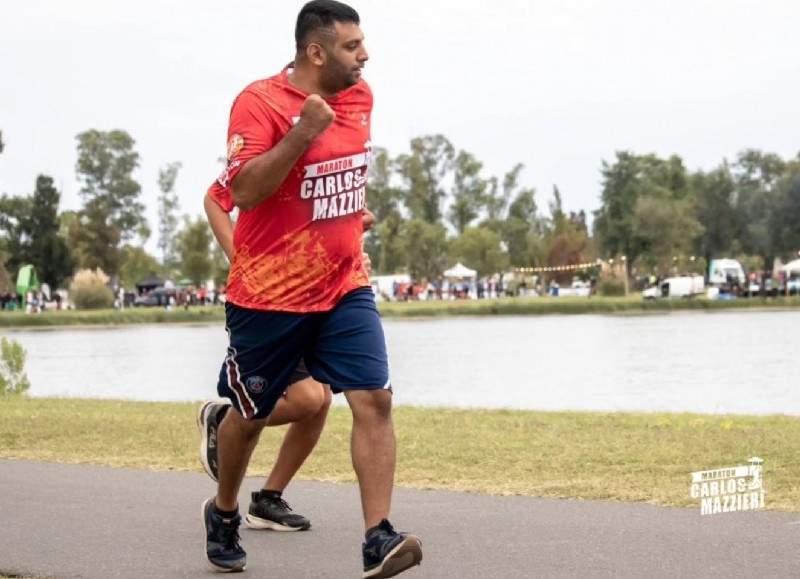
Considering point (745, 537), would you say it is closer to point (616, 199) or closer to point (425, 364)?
point (425, 364)

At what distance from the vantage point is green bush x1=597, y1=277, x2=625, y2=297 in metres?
95.9

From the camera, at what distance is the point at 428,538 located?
6.47 m

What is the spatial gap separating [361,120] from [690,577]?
217cm

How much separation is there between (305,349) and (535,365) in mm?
30101

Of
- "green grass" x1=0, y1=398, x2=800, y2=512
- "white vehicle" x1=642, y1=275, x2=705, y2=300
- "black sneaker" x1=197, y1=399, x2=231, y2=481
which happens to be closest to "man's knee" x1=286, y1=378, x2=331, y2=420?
"black sneaker" x1=197, y1=399, x2=231, y2=481

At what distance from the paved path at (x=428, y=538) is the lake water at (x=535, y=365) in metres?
13.0

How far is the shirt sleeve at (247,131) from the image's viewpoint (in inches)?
211

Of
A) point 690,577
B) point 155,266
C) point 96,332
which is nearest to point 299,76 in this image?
point 690,577

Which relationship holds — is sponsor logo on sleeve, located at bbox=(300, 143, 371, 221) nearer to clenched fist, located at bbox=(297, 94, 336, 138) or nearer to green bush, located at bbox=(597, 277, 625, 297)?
clenched fist, located at bbox=(297, 94, 336, 138)

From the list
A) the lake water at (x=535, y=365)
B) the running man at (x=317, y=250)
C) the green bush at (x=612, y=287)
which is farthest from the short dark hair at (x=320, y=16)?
the green bush at (x=612, y=287)

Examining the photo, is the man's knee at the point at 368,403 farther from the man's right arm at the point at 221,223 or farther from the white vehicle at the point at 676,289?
the white vehicle at the point at 676,289

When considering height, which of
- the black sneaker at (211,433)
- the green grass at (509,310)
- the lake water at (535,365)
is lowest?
the lake water at (535,365)

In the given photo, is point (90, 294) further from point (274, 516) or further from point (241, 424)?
point (241, 424)

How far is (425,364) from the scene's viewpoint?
121 ft
